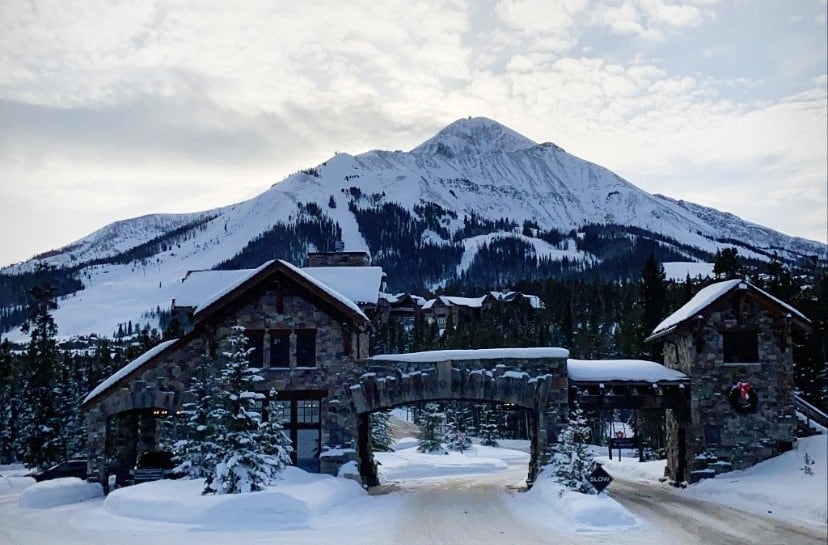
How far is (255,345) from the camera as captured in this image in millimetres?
31969

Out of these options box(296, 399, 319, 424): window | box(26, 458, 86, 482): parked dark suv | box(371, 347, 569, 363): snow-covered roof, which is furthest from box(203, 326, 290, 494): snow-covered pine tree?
box(26, 458, 86, 482): parked dark suv

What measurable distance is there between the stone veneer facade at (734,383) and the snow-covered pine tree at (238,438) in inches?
687

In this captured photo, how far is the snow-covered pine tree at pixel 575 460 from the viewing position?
23.9 m

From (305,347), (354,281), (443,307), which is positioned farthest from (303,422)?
(443,307)

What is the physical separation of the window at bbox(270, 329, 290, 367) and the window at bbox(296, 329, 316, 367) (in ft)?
1.43

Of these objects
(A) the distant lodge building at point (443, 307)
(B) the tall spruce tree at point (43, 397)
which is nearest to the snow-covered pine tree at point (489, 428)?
(B) the tall spruce tree at point (43, 397)

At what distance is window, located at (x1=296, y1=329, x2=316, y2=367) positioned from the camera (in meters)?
31.9

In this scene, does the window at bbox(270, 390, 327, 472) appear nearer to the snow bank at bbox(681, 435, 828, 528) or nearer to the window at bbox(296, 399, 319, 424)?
the window at bbox(296, 399, 319, 424)

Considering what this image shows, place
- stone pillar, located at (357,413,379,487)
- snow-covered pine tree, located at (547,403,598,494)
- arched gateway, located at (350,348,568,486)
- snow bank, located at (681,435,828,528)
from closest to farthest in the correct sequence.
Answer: snow bank, located at (681,435,828,528) < snow-covered pine tree, located at (547,403,598,494) < arched gateway, located at (350,348,568,486) < stone pillar, located at (357,413,379,487)

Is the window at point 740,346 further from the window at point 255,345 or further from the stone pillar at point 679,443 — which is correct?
the window at point 255,345

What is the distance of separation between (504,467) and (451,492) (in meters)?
19.9

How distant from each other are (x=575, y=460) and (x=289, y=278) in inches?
557

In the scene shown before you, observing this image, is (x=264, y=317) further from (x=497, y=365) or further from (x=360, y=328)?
(x=497, y=365)

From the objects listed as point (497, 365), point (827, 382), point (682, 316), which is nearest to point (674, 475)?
point (682, 316)
